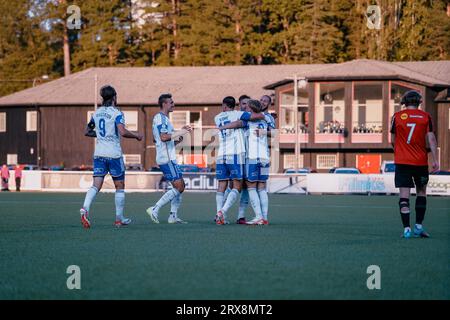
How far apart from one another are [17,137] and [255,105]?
64111 millimetres

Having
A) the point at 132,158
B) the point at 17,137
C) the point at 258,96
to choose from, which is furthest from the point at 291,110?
the point at 17,137

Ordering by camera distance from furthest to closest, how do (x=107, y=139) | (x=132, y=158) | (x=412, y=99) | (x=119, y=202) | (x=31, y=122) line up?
(x=31, y=122) < (x=132, y=158) < (x=119, y=202) < (x=107, y=139) < (x=412, y=99)

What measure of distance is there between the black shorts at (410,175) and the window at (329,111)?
171ft

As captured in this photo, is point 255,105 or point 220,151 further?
point 220,151

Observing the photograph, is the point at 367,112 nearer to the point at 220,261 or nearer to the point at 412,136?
the point at 412,136

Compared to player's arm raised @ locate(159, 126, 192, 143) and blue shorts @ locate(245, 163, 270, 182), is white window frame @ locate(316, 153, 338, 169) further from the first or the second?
player's arm raised @ locate(159, 126, 192, 143)

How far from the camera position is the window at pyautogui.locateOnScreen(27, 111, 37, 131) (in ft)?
251

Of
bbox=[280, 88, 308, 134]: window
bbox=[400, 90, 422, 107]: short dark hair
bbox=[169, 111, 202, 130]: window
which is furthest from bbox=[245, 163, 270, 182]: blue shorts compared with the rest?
bbox=[169, 111, 202, 130]: window

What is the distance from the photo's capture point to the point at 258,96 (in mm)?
70875

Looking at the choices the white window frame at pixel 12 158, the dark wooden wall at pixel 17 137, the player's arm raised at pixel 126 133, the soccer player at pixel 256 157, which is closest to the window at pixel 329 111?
the dark wooden wall at pixel 17 137

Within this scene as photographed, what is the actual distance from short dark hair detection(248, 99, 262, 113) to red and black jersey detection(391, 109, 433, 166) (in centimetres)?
296

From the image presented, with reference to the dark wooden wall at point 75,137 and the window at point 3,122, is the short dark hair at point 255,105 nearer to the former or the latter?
the dark wooden wall at point 75,137
